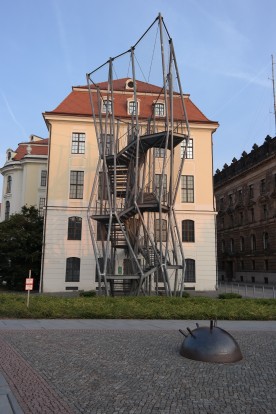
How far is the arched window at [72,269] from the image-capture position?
34344mm

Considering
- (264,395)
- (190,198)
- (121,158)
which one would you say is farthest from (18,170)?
(264,395)

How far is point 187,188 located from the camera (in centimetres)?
3747

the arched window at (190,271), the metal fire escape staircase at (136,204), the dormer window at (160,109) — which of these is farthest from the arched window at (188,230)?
the dormer window at (160,109)

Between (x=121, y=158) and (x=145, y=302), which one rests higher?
(x=121, y=158)

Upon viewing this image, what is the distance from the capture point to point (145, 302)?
19031 millimetres

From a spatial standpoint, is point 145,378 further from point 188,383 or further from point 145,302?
point 145,302

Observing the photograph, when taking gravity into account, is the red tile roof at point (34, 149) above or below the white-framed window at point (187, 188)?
above

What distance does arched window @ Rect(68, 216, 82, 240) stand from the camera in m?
35.2

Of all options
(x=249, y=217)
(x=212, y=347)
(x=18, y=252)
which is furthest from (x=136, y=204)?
(x=249, y=217)

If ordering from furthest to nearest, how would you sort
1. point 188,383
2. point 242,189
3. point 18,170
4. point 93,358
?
1. point 242,189
2. point 18,170
3. point 93,358
4. point 188,383

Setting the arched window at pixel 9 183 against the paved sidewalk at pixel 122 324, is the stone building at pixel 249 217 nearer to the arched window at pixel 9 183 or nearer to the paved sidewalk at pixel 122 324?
the arched window at pixel 9 183

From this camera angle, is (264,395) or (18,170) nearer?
(264,395)

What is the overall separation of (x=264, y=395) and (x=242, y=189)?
59.5 meters

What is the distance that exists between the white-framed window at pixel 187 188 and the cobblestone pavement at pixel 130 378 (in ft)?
84.5
